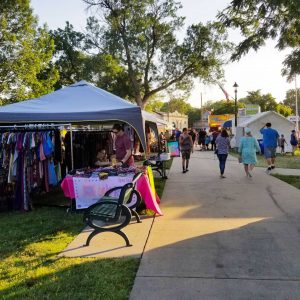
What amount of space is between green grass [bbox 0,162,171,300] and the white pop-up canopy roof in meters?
2.23

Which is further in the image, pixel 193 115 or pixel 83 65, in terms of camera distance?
pixel 193 115

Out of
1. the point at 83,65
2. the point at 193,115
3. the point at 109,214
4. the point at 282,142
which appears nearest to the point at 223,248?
the point at 109,214

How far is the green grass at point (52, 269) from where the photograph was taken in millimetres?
4281

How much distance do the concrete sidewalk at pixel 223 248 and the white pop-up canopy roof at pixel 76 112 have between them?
203 cm

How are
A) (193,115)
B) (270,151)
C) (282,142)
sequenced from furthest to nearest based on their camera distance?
(193,115) → (282,142) → (270,151)

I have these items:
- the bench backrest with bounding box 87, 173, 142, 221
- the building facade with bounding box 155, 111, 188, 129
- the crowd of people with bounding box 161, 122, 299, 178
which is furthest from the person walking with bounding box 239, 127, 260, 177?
the building facade with bounding box 155, 111, 188, 129

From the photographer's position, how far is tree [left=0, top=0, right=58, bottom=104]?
3022cm

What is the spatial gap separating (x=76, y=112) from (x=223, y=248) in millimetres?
4302

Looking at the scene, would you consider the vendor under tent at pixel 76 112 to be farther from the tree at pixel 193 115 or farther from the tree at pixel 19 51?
the tree at pixel 193 115

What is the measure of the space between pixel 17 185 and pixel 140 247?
12.5ft

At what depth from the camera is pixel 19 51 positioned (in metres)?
31.0

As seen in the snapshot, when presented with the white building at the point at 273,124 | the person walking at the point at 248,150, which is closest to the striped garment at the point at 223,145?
the person walking at the point at 248,150

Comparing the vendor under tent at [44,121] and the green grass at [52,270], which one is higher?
the vendor under tent at [44,121]

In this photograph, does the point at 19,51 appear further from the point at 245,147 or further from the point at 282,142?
the point at 245,147
